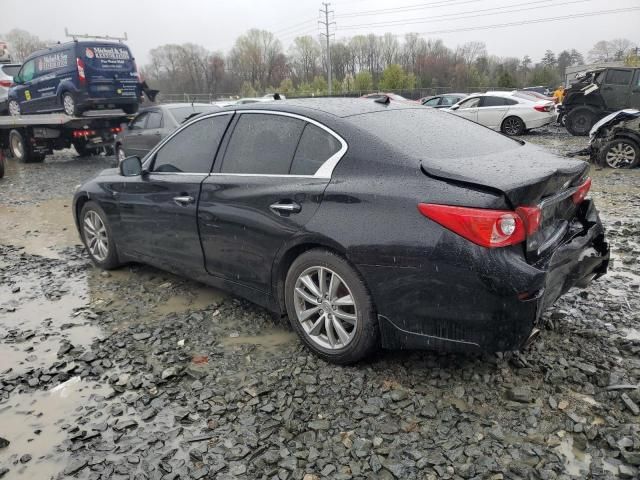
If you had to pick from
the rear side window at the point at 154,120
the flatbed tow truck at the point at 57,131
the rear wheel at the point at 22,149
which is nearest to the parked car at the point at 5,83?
the flatbed tow truck at the point at 57,131

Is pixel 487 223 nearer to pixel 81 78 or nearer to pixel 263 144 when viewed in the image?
pixel 263 144

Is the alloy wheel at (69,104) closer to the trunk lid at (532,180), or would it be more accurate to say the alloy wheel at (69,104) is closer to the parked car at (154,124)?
the parked car at (154,124)

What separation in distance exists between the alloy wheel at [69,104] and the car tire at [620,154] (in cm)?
1277

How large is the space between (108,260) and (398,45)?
90.7 meters

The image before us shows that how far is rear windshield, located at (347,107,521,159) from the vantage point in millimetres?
3021

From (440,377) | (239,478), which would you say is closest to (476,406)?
(440,377)

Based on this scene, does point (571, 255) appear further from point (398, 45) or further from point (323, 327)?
point (398, 45)

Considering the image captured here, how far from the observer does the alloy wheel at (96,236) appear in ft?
16.8

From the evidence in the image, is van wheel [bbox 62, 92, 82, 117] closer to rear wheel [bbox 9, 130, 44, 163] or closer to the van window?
the van window

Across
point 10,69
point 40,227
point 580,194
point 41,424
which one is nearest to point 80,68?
point 10,69

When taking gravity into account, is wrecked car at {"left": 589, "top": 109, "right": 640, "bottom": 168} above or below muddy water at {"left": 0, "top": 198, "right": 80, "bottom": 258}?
above

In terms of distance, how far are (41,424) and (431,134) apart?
292cm


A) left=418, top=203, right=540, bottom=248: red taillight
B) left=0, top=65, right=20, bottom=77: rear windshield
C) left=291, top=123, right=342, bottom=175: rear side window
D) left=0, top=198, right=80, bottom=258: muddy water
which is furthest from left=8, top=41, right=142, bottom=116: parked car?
left=418, top=203, right=540, bottom=248: red taillight

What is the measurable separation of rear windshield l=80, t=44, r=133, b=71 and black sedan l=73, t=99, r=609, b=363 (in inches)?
426
